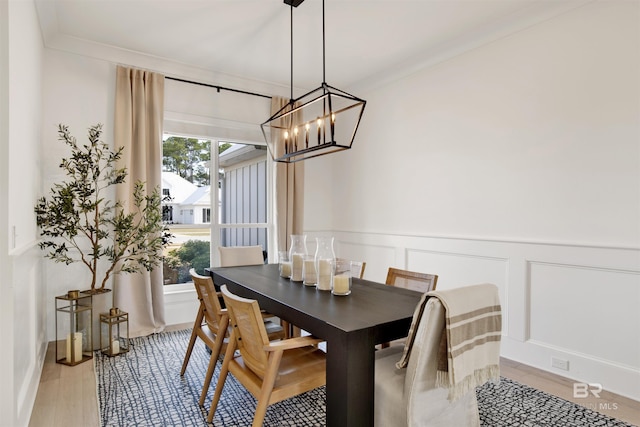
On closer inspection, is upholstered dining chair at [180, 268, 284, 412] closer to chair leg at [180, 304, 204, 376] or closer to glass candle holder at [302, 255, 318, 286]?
chair leg at [180, 304, 204, 376]

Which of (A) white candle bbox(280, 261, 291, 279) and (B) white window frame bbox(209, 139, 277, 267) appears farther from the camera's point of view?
(B) white window frame bbox(209, 139, 277, 267)

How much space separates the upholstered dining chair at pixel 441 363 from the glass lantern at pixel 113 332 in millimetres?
2464

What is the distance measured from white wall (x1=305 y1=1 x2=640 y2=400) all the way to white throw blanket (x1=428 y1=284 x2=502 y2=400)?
4.48 ft

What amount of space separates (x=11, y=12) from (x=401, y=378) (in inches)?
105

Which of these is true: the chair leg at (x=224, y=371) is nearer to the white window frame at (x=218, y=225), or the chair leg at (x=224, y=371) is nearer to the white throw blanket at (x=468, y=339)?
the white throw blanket at (x=468, y=339)

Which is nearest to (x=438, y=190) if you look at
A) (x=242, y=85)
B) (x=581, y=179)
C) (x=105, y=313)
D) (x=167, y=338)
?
(x=581, y=179)

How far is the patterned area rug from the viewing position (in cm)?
216


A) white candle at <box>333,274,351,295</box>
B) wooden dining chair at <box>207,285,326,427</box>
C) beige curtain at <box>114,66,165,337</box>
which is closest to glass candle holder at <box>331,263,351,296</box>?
white candle at <box>333,274,351,295</box>

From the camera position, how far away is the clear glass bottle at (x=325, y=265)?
7.72ft

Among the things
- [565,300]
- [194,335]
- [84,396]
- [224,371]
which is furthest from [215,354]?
[565,300]

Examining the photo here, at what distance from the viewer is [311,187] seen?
5020 millimetres

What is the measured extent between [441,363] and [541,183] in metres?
2.01

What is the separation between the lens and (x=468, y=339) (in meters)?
1.63

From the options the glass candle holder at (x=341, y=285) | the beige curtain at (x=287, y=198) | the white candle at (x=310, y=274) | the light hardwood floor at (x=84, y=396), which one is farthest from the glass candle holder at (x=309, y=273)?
the beige curtain at (x=287, y=198)
